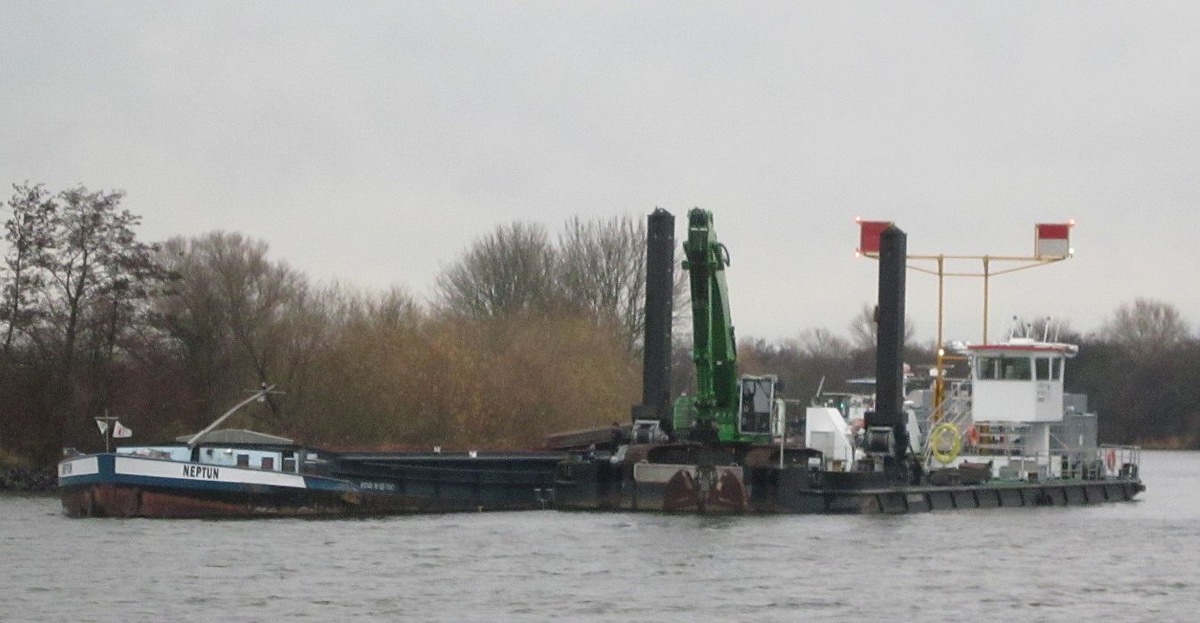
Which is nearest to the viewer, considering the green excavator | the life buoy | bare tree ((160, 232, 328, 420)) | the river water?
the river water

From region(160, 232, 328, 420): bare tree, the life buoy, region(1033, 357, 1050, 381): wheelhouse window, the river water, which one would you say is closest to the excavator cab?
the river water

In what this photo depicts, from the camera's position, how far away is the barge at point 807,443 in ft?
144

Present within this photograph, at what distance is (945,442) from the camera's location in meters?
51.3

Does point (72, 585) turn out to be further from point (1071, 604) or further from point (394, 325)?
point (394, 325)

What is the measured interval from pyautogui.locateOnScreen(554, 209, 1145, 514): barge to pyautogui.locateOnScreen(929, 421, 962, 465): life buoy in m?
0.04

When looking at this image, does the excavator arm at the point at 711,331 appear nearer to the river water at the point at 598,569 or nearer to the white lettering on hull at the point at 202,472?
the river water at the point at 598,569

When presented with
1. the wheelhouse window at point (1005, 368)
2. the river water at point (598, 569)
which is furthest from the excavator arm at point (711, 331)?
the wheelhouse window at point (1005, 368)

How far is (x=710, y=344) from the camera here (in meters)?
46.3

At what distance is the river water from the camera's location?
28.0 meters

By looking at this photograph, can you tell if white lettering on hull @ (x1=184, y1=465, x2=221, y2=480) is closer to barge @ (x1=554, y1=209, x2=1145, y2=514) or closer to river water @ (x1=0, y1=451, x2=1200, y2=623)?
river water @ (x1=0, y1=451, x2=1200, y2=623)

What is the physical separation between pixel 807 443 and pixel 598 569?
16.4 m

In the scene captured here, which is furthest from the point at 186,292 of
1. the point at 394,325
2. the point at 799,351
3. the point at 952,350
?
the point at 799,351

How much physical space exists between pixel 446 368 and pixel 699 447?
62.7 feet

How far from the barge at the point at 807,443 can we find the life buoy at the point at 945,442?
38 millimetres
